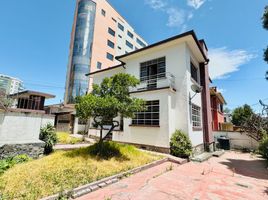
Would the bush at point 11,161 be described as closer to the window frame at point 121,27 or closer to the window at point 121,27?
the window frame at point 121,27

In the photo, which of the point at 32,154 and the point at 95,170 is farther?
the point at 32,154

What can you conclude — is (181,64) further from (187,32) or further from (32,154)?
(32,154)

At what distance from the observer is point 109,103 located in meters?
6.48

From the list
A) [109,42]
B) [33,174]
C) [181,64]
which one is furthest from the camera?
[109,42]

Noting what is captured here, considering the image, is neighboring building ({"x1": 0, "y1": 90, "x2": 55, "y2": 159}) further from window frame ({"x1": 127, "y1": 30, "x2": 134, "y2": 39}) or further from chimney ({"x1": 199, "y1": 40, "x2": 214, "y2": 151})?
window frame ({"x1": 127, "y1": 30, "x2": 134, "y2": 39})

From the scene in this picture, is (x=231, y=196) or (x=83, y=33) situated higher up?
(x=83, y=33)

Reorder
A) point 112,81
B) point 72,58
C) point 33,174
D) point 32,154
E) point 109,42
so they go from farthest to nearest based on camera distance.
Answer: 1. point 109,42
2. point 72,58
3. point 112,81
4. point 32,154
5. point 33,174

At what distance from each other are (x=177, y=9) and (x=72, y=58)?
2504 cm

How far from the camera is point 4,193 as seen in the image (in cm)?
369

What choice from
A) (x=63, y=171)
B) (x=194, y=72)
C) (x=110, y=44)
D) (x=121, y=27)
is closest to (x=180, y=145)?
(x=63, y=171)

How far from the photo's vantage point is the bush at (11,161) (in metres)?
5.21

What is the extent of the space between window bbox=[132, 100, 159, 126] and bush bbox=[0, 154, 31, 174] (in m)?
6.78

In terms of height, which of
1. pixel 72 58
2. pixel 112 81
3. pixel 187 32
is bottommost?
pixel 112 81

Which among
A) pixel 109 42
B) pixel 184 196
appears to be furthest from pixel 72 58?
pixel 184 196
